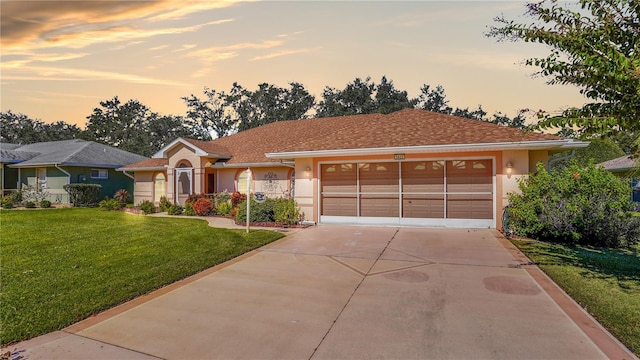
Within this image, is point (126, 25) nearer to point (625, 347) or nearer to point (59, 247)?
point (59, 247)

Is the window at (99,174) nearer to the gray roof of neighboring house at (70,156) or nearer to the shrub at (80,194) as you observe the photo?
the gray roof of neighboring house at (70,156)

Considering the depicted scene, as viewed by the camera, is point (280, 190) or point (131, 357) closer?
point (131, 357)

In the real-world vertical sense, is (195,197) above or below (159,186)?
below

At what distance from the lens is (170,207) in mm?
16969

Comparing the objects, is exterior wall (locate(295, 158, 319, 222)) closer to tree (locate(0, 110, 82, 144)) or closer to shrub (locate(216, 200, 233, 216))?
shrub (locate(216, 200, 233, 216))

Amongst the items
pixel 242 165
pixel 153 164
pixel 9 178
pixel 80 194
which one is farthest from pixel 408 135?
pixel 9 178

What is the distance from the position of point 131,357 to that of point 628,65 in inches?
246

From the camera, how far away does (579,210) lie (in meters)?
8.62

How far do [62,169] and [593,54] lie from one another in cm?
2723

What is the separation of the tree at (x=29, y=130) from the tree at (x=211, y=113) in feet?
85.2

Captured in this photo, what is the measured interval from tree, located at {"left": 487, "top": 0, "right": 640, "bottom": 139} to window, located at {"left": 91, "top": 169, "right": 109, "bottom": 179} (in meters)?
26.3

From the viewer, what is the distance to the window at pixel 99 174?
23.5m

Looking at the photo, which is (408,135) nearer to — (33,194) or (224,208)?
(224,208)

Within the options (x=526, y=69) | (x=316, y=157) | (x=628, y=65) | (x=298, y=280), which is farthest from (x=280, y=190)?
(x=628, y=65)
